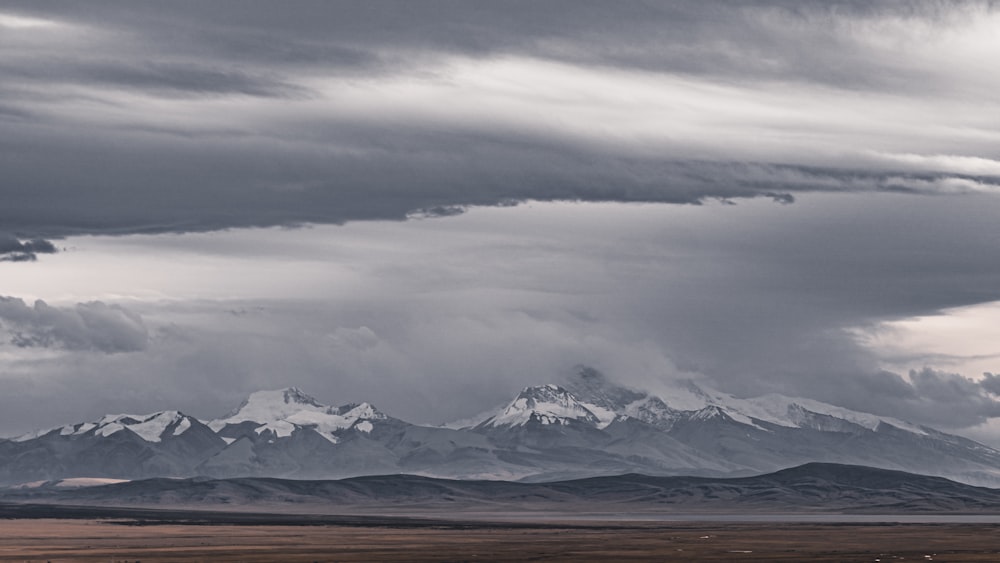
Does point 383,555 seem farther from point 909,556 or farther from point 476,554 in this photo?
point 909,556

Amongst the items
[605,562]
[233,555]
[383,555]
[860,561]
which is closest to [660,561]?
[605,562]

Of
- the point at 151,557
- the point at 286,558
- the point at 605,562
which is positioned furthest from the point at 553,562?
the point at 151,557

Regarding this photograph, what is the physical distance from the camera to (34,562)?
18475 cm

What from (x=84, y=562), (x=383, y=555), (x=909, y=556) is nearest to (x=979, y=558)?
(x=909, y=556)

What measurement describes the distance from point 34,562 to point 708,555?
82288mm

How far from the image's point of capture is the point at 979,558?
623 feet

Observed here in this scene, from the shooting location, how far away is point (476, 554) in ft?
650

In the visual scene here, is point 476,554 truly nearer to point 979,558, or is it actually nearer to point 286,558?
point 286,558

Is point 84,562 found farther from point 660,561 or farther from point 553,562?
point 660,561

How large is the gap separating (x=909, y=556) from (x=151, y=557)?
9412cm

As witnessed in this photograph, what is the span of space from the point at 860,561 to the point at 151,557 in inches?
3405

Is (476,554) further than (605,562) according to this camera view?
Yes

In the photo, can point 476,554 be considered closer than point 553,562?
No

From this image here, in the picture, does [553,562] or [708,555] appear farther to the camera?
[708,555]
